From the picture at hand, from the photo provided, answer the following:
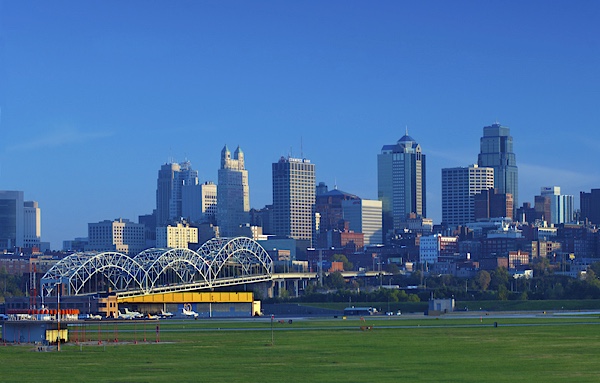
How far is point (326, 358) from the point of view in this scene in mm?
82750

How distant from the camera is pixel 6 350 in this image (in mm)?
94000

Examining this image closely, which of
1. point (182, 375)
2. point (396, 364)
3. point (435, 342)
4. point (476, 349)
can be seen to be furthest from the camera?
point (435, 342)

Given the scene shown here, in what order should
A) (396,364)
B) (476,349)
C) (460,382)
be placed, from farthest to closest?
(476,349) < (396,364) < (460,382)

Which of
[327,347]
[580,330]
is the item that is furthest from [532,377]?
[580,330]

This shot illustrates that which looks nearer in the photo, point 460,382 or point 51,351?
point 460,382

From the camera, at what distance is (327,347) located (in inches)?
3720

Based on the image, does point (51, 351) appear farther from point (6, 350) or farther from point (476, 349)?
point (476, 349)

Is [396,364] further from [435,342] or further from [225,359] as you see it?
[435,342]

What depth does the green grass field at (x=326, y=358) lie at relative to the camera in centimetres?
7050

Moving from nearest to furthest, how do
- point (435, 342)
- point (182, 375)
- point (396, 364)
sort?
point (182, 375) < point (396, 364) < point (435, 342)

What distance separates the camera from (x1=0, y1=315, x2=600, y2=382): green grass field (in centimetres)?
7050

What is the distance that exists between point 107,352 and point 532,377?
32694mm

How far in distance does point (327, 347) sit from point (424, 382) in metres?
27.7

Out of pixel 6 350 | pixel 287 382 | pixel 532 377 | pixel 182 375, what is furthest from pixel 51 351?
pixel 532 377
